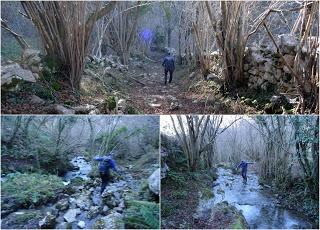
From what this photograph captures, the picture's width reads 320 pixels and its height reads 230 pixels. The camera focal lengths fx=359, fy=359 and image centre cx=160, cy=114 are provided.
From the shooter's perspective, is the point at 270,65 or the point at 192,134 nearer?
the point at 192,134

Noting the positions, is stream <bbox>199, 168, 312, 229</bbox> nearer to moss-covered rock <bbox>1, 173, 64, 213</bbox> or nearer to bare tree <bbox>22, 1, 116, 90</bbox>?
moss-covered rock <bbox>1, 173, 64, 213</bbox>

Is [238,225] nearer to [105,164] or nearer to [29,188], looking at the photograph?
[105,164]

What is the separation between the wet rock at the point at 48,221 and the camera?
259 centimetres

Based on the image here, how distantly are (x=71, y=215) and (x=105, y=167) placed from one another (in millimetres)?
428

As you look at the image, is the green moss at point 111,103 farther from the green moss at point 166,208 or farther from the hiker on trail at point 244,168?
the hiker on trail at point 244,168

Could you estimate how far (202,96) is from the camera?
15.1 ft

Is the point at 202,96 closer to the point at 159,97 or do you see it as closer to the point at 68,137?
the point at 159,97

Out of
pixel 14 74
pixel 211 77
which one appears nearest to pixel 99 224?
pixel 14 74

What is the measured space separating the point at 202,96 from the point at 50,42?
195 cm

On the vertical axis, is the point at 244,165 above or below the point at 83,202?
above

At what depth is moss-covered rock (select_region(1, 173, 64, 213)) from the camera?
2621 mm

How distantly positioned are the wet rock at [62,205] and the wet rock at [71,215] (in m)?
0.04

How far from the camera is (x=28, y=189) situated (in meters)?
2.64

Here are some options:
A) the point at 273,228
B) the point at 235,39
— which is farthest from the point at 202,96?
the point at 273,228
